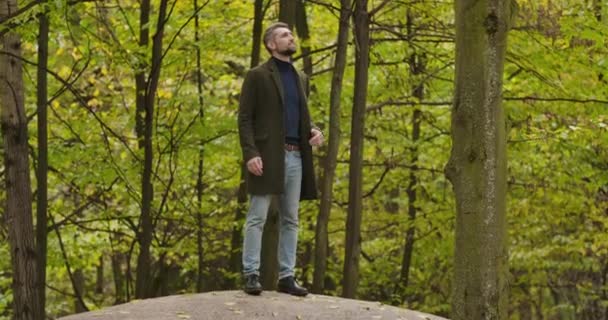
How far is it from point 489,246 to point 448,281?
1198 centimetres

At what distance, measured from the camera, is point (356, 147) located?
9.78 meters

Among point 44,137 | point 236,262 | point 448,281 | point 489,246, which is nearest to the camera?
point 489,246

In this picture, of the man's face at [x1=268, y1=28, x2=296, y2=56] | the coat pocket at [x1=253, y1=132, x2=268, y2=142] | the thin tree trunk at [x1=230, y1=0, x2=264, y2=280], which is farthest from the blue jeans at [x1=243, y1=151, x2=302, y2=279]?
the thin tree trunk at [x1=230, y1=0, x2=264, y2=280]

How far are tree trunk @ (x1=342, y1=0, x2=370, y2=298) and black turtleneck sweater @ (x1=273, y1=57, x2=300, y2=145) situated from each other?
9.24 feet

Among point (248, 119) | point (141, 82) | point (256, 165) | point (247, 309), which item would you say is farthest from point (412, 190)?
point (247, 309)

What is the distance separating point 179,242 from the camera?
15094 mm

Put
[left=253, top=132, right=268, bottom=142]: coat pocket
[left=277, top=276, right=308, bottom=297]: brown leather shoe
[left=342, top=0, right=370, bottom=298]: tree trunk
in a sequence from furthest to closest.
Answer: [left=342, top=0, right=370, bottom=298]: tree trunk < [left=277, top=276, right=308, bottom=297]: brown leather shoe < [left=253, top=132, right=268, bottom=142]: coat pocket

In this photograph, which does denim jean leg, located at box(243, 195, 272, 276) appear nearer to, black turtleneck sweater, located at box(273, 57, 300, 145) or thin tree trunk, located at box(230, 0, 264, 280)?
black turtleneck sweater, located at box(273, 57, 300, 145)

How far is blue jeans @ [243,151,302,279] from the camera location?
22.4ft

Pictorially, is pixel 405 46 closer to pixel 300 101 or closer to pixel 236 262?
pixel 236 262

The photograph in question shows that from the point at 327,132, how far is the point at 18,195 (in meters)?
6.10

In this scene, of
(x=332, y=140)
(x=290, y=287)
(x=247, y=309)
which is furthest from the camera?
(x=332, y=140)

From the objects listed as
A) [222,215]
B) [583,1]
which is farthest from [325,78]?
[583,1]

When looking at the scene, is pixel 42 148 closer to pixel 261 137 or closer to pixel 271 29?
pixel 261 137
